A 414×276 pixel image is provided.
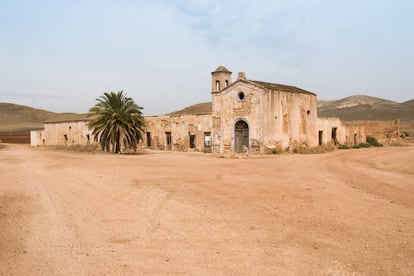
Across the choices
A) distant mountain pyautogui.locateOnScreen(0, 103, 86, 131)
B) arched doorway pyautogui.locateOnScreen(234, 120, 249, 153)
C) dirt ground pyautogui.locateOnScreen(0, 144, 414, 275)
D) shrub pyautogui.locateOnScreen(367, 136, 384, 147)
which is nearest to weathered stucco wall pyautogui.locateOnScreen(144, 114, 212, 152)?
arched doorway pyautogui.locateOnScreen(234, 120, 249, 153)

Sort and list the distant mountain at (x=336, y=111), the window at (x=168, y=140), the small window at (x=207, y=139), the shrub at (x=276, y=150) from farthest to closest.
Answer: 1. the distant mountain at (x=336, y=111)
2. the window at (x=168, y=140)
3. the small window at (x=207, y=139)
4. the shrub at (x=276, y=150)

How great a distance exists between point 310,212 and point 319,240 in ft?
6.34

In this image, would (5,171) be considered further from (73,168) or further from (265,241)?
(265,241)

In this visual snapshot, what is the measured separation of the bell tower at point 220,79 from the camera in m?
29.8

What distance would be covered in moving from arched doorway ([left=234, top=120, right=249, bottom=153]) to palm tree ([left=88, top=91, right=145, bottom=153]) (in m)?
6.31

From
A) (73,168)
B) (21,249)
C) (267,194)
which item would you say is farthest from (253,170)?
(21,249)

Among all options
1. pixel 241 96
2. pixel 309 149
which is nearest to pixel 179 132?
pixel 241 96

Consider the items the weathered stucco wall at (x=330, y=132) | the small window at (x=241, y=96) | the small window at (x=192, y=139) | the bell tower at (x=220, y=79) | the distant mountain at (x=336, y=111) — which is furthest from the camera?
the distant mountain at (x=336, y=111)

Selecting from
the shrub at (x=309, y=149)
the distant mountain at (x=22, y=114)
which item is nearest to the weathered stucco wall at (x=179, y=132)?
the shrub at (x=309, y=149)

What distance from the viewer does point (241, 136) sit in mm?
27250

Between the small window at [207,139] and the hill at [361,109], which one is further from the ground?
the hill at [361,109]

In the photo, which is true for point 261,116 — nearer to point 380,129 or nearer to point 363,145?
point 363,145

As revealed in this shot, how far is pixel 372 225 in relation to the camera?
288 inches

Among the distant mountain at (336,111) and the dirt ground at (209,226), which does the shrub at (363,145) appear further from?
the distant mountain at (336,111)
